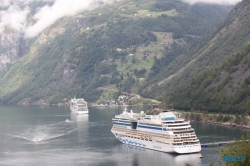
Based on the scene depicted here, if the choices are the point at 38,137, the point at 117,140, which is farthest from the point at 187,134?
the point at 38,137

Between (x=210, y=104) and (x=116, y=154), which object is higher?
(x=210, y=104)

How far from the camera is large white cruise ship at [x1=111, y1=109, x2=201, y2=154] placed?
359 ft

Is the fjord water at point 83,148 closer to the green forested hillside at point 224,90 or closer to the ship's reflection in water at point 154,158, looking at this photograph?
the ship's reflection in water at point 154,158

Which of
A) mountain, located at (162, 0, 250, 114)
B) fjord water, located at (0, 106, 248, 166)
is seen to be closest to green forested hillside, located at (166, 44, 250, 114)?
mountain, located at (162, 0, 250, 114)

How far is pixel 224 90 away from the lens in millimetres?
179625

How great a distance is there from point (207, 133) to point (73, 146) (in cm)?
3699

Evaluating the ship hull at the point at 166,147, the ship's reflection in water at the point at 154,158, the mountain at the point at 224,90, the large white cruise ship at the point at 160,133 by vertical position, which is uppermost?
the mountain at the point at 224,90

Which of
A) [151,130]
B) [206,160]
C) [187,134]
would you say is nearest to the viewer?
[206,160]

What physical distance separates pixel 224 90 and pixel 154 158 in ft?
260

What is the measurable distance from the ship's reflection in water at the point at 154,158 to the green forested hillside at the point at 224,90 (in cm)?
5539

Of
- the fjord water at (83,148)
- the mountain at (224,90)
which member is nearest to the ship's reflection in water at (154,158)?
the fjord water at (83,148)

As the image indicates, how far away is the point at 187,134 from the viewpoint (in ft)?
360

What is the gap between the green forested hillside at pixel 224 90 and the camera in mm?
167750

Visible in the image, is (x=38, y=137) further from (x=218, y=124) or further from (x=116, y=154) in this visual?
(x=218, y=124)
